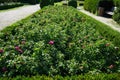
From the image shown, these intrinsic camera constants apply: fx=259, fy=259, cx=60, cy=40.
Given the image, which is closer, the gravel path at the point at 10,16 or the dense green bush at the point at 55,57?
the dense green bush at the point at 55,57

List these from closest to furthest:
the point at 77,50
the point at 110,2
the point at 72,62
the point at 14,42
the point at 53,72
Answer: the point at 53,72 → the point at 72,62 → the point at 77,50 → the point at 14,42 → the point at 110,2

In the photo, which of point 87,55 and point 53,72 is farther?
point 87,55

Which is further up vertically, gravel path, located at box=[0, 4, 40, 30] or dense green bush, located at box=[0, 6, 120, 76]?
dense green bush, located at box=[0, 6, 120, 76]

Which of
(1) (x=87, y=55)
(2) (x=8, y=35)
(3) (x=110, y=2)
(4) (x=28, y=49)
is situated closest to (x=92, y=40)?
(1) (x=87, y=55)

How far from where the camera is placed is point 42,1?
3039cm

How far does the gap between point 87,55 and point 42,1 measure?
25.1 m

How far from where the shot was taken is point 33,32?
7168mm

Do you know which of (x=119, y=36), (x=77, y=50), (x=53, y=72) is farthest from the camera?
(x=119, y=36)

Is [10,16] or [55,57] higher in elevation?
[55,57]

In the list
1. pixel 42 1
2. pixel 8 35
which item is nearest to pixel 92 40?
pixel 8 35

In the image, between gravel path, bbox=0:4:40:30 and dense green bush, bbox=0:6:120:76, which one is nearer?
dense green bush, bbox=0:6:120:76

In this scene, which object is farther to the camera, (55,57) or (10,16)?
(10,16)

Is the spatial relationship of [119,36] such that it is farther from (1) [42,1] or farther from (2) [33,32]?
(1) [42,1]

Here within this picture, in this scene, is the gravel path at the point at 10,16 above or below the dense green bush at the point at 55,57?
below
